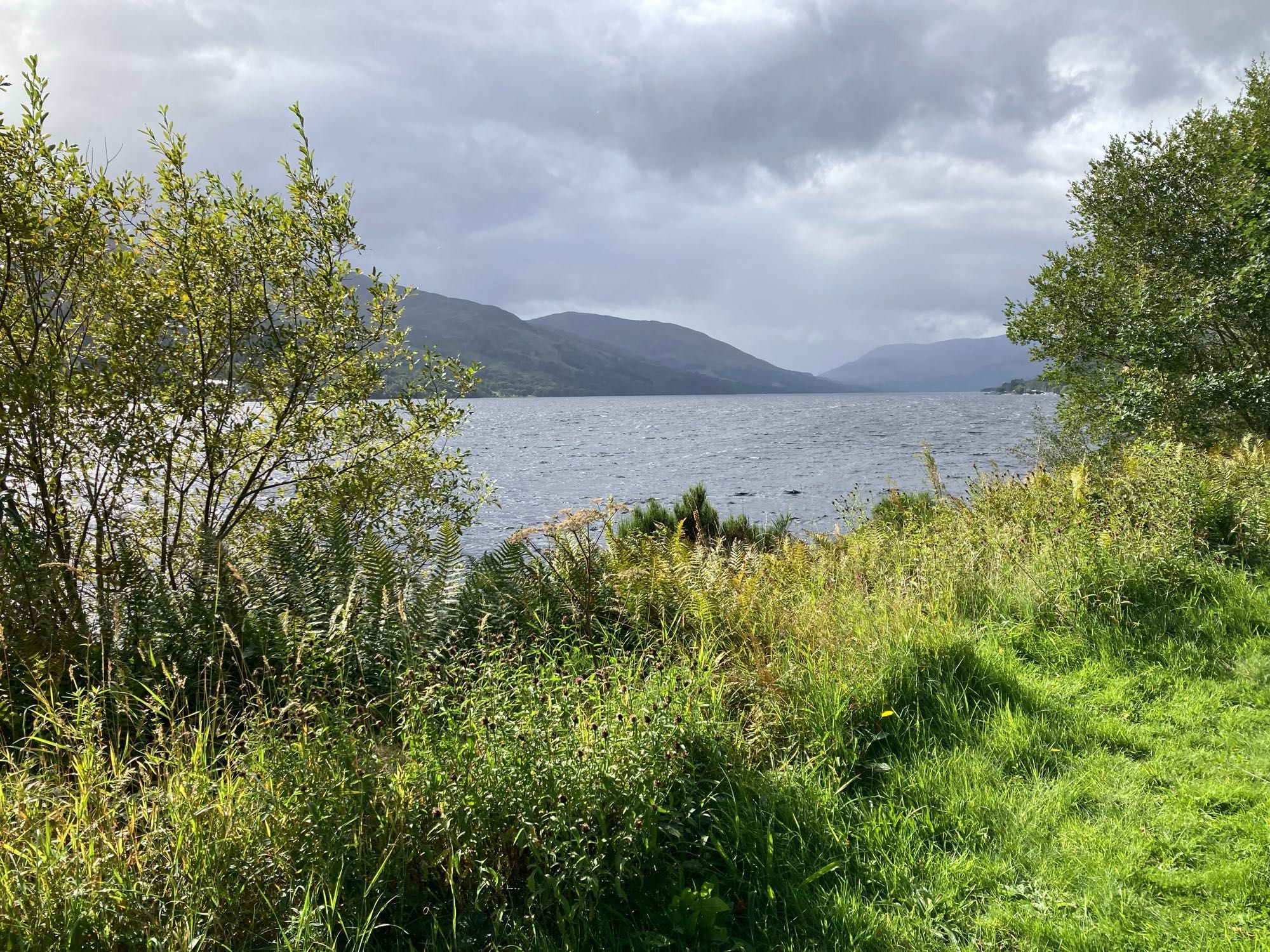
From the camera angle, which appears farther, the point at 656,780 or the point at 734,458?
the point at 734,458

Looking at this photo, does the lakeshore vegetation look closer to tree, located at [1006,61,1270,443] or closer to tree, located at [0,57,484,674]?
tree, located at [0,57,484,674]

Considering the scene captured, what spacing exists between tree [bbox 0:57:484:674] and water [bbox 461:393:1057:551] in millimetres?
1379

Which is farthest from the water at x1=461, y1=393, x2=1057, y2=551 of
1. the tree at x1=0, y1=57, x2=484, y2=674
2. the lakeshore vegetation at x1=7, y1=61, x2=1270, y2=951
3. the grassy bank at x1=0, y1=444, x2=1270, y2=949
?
the grassy bank at x1=0, y1=444, x2=1270, y2=949

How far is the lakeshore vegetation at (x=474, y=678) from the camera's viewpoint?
2553mm

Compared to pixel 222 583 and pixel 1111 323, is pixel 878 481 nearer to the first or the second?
pixel 1111 323

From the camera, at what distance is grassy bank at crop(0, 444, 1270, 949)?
2424 millimetres

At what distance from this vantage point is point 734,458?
49.9m

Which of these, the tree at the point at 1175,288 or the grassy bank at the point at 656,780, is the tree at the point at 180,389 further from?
the tree at the point at 1175,288

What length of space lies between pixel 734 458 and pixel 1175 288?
3579 cm

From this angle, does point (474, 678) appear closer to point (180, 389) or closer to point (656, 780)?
point (656, 780)

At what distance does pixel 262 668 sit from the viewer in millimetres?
4105

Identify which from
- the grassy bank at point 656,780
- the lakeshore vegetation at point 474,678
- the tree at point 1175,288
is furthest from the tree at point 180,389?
the tree at point 1175,288

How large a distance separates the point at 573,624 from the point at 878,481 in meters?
32.3

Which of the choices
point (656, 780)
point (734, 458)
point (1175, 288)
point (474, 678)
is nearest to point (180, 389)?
point (474, 678)
